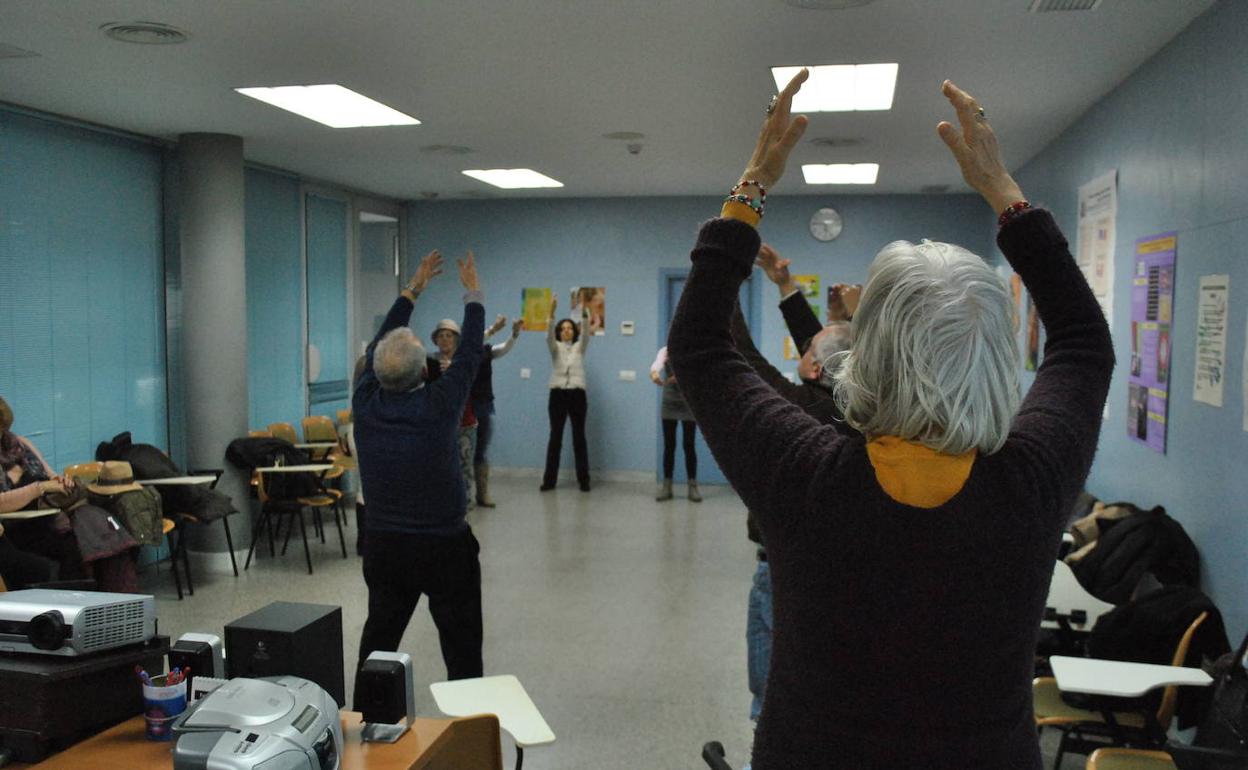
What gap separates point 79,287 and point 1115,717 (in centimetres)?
631

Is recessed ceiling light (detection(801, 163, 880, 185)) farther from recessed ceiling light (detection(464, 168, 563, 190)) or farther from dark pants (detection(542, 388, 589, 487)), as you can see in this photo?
dark pants (detection(542, 388, 589, 487))

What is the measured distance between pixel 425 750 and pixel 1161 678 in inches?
89.5

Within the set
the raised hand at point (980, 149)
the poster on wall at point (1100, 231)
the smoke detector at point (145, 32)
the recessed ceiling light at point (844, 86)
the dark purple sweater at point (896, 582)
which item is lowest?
the dark purple sweater at point (896, 582)

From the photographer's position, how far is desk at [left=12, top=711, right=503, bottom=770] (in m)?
2.02

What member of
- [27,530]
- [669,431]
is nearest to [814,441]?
[27,530]

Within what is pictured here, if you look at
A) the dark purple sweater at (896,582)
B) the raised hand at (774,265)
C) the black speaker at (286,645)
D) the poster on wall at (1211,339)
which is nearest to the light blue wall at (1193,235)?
the poster on wall at (1211,339)

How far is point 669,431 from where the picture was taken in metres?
9.47

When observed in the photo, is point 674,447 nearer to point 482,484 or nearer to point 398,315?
point 482,484

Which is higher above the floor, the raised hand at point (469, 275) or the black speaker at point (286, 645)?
the raised hand at point (469, 275)

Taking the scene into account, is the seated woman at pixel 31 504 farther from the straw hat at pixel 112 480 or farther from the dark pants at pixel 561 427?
the dark pants at pixel 561 427

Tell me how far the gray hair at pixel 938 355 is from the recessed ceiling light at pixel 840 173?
7020 millimetres

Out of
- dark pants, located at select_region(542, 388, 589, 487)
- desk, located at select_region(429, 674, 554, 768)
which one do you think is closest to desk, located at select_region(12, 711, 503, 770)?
desk, located at select_region(429, 674, 554, 768)

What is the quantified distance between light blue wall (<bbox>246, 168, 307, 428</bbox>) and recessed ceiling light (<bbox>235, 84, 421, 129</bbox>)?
2.04 metres

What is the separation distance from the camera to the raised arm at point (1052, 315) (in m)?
1.22
